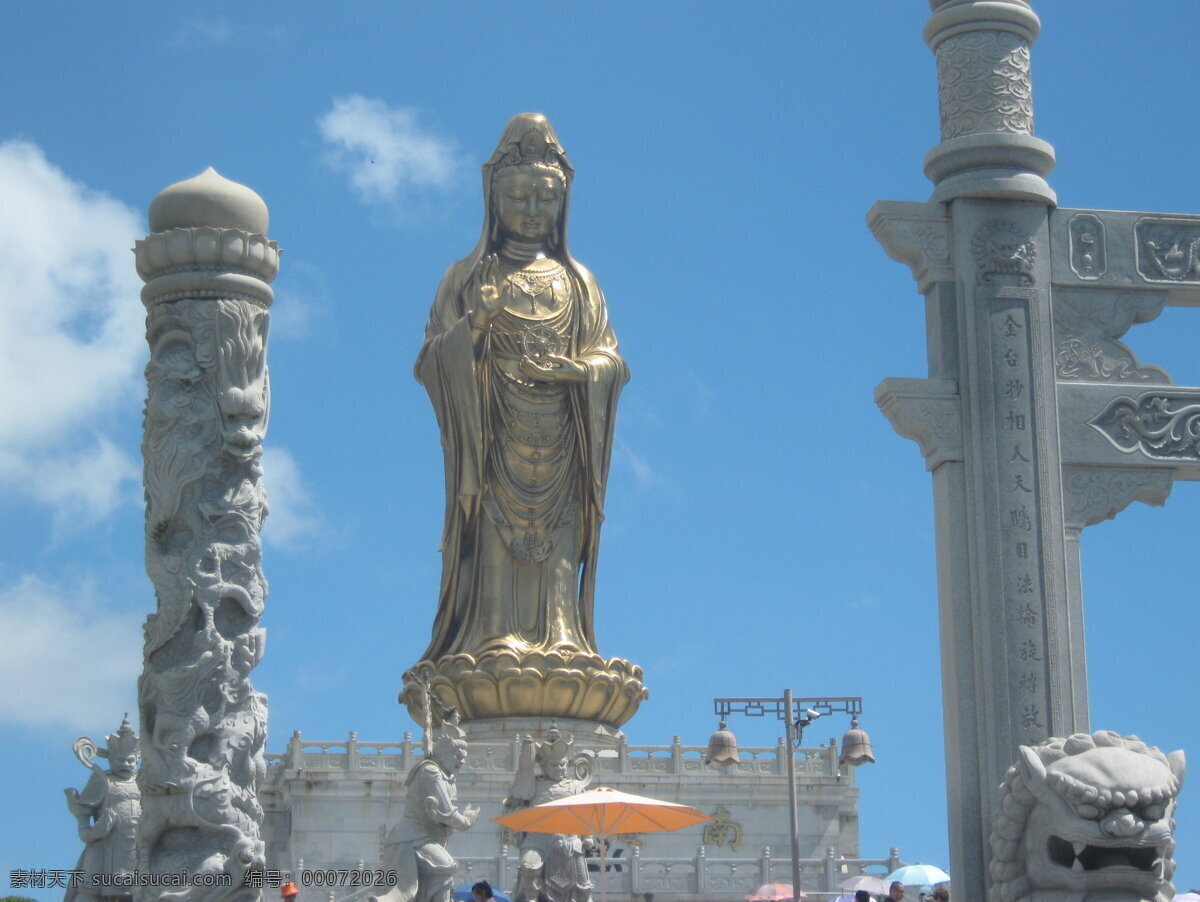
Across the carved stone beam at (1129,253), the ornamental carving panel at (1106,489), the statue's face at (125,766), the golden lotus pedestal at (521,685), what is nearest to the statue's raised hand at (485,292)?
the golden lotus pedestal at (521,685)

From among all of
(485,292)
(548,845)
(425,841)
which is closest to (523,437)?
(485,292)

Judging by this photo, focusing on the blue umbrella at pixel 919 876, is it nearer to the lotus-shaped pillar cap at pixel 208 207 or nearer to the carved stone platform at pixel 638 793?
the carved stone platform at pixel 638 793

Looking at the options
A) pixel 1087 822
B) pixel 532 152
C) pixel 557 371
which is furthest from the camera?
pixel 532 152

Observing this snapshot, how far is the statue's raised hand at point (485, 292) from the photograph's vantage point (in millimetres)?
19875

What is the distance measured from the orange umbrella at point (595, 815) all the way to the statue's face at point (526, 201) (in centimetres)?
906

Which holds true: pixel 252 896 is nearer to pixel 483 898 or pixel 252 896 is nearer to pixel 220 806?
pixel 220 806

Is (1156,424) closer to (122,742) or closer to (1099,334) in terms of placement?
(1099,334)

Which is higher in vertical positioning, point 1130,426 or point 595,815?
point 1130,426

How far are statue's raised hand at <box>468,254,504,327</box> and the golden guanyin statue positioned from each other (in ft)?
0.04

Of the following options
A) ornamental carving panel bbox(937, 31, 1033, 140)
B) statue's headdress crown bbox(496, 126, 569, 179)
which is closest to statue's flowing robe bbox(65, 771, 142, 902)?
ornamental carving panel bbox(937, 31, 1033, 140)

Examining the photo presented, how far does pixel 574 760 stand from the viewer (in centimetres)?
1382

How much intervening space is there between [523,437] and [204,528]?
10943mm

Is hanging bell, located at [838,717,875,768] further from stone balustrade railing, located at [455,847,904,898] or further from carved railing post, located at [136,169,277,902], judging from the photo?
carved railing post, located at [136,169,277,902]

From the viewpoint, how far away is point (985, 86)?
10727mm
